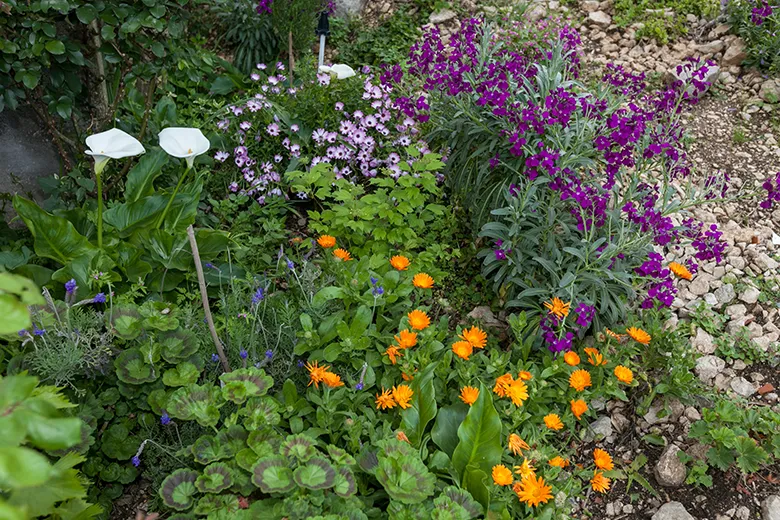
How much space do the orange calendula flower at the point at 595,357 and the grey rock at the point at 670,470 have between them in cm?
39

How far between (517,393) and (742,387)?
106cm

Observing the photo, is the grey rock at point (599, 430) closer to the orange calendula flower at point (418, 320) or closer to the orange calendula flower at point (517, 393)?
the orange calendula flower at point (517, 393)

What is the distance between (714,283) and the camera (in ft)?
9.59

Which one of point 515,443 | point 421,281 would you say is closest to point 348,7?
point 421,281

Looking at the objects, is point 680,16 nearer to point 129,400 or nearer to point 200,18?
point 200,18

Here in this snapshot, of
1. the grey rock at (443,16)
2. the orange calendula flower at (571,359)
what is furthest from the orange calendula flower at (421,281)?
the grey rock at (443,16)

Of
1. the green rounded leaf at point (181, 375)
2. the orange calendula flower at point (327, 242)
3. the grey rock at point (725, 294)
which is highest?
the orange calendula flower at point (327, 242)

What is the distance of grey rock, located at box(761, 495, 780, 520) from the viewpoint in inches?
83.7

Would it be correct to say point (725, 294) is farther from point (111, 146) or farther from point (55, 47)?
point (55, 47)

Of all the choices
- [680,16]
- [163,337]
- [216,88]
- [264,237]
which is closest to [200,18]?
[216,88]

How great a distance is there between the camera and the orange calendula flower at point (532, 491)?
188 cm

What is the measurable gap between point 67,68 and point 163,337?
1.43 metres

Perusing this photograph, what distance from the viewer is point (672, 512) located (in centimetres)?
214

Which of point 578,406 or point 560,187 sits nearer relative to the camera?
point 578,406
